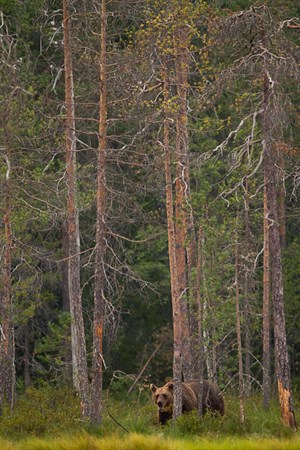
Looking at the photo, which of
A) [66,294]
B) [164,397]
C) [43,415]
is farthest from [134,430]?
[66,294]

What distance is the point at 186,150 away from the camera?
82.8ft

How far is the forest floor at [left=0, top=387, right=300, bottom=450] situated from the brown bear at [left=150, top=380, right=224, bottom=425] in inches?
12.8

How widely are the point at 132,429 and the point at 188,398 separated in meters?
2.35

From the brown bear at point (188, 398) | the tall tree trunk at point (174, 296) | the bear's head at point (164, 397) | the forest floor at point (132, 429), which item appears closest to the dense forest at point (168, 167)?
the tall tree trunk at point (174, 296)

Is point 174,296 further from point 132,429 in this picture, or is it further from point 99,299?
point 132,429

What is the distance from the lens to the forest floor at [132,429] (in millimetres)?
14953

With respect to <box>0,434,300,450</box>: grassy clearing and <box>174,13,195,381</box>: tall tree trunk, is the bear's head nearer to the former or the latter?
<box>174,13,195,381</box>: tall tree trunk

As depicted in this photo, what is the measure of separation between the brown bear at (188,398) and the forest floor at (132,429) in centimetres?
33

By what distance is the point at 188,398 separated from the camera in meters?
22.1

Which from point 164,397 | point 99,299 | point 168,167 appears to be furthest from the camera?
point 164,397

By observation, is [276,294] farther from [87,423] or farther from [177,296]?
[87,423]

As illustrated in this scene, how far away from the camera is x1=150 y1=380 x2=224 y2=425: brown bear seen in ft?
71.8

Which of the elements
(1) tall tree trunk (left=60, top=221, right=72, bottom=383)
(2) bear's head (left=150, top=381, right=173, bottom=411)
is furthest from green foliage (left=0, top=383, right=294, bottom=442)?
(1) tall tree trunk (left=60, top=221, right=72, bottom=383)

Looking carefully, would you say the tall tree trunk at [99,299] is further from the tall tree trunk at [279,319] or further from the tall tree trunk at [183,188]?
the tall tree trunk at [279,319]
